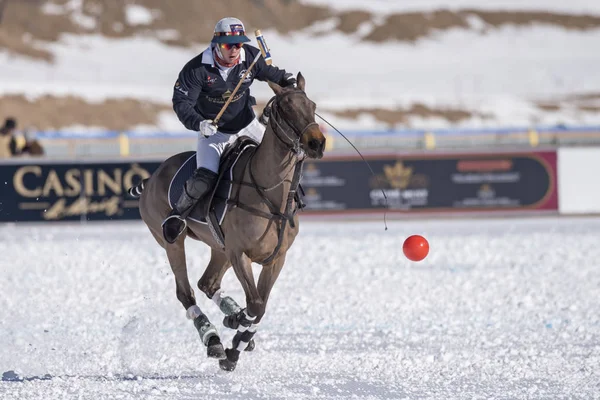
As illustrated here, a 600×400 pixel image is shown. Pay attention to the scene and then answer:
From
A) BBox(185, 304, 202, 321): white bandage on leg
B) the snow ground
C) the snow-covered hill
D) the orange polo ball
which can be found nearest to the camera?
the snow ground

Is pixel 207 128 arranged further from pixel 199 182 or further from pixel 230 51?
A: pixel 230 51

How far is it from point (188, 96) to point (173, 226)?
47.9 inches

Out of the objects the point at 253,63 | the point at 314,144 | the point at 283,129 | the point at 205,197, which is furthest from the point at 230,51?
the point at 314,144

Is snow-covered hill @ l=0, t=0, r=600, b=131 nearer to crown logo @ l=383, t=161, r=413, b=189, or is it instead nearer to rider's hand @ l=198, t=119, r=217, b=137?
crown logo @ l=383, t=161, r=413, b=189

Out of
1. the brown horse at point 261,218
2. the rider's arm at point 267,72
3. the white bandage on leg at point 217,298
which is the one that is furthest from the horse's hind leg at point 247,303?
the rider's arm at point 267,72

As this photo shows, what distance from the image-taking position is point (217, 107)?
8836mm

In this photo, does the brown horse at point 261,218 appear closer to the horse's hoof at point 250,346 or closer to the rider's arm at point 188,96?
the horse's hoof at point 250,346

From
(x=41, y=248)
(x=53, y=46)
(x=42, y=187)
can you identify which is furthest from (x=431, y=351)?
(x=53, y=46)

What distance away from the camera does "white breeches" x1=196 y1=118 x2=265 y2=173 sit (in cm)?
874

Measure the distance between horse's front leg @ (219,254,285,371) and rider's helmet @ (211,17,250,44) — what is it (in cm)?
181

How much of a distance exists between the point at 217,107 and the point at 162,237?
1656 mm

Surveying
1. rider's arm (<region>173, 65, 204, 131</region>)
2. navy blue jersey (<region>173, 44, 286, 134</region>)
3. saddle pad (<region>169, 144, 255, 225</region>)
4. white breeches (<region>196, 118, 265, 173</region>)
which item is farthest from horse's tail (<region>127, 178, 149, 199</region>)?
rider's arm (<region>173, 65, 204, 131</region>)

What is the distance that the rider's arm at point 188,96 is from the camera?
8.53 meters

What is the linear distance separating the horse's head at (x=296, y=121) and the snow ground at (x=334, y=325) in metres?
1.77
